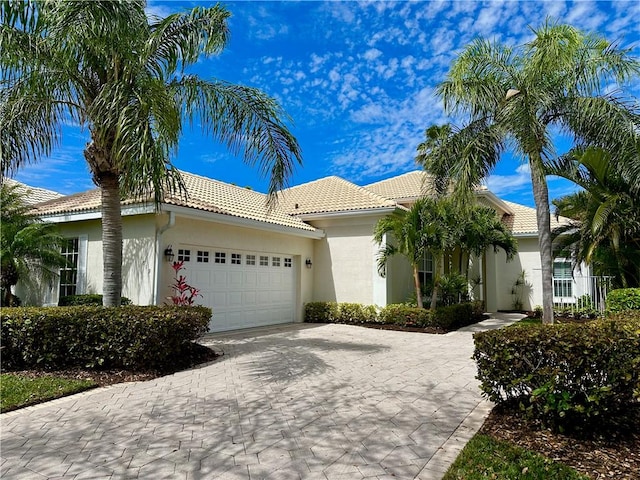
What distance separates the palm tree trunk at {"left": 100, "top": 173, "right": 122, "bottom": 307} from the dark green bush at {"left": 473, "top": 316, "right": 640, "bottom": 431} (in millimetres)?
7383

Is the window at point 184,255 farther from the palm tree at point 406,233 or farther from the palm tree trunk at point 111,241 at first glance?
the palm tree at point 406,233

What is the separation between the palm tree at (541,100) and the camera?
10.1m

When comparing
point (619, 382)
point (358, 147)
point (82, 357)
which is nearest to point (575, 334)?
point (619, 382)

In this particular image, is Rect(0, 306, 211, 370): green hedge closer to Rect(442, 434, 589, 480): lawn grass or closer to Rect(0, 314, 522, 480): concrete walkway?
Rect(0, 314, 522, 480): concrete walkway

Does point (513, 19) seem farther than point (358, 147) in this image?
No

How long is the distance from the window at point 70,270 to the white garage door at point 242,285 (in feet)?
12.5

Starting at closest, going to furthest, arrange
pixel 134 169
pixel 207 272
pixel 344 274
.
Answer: pixel 134 169 < pixel 207 272 < pixel 344 274

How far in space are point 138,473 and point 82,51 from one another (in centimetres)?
744

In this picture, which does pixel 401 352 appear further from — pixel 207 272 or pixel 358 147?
pixel 358 147

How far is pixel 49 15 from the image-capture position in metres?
7.30

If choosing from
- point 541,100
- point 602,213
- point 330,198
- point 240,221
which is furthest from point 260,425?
point 330,198

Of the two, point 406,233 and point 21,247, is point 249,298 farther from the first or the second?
point 21,247

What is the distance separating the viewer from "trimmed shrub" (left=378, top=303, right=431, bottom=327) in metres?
13.9

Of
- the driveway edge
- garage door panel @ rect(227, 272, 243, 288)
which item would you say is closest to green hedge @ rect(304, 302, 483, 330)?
garage door panel @ rect(227, 272, 243, 288)
